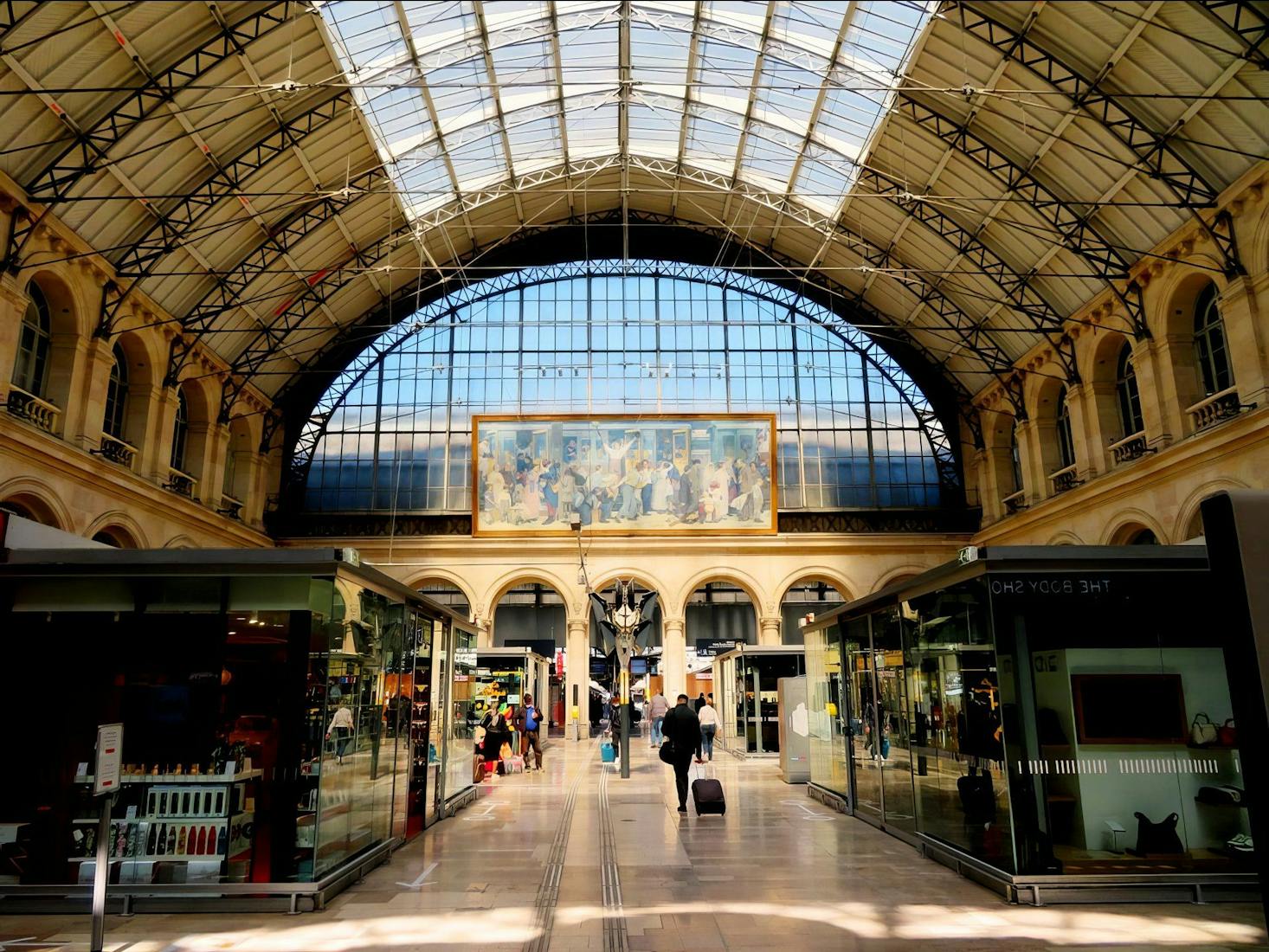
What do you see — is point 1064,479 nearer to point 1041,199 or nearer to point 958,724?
point 1041,199

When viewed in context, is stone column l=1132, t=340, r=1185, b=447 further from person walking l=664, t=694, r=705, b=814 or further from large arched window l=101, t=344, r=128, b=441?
large arched window l=101, t=344, r=128, b=441

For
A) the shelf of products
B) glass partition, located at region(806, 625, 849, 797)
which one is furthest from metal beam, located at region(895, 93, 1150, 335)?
the shelf of products

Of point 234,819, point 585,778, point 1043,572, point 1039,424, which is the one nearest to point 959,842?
point 1043,572

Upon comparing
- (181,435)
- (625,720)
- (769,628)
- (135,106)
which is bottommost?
(625,720)

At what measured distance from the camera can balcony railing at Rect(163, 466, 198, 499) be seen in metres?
25.4

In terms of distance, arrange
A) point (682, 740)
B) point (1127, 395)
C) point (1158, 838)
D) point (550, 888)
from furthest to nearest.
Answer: point (1127, 395), point (682, 740), point (550, 888), point (1158, 838)

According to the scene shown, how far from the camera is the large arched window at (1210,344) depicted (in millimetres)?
21062

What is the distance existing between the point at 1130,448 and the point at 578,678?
20.6 metres

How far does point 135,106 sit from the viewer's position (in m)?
18.6

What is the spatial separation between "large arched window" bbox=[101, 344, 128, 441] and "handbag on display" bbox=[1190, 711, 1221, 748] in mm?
25287

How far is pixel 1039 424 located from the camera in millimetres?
29531

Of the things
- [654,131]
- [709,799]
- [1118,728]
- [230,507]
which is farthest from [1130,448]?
[230,507]

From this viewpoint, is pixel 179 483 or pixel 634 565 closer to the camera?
pixel 179 483

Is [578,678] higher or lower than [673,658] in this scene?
lower
